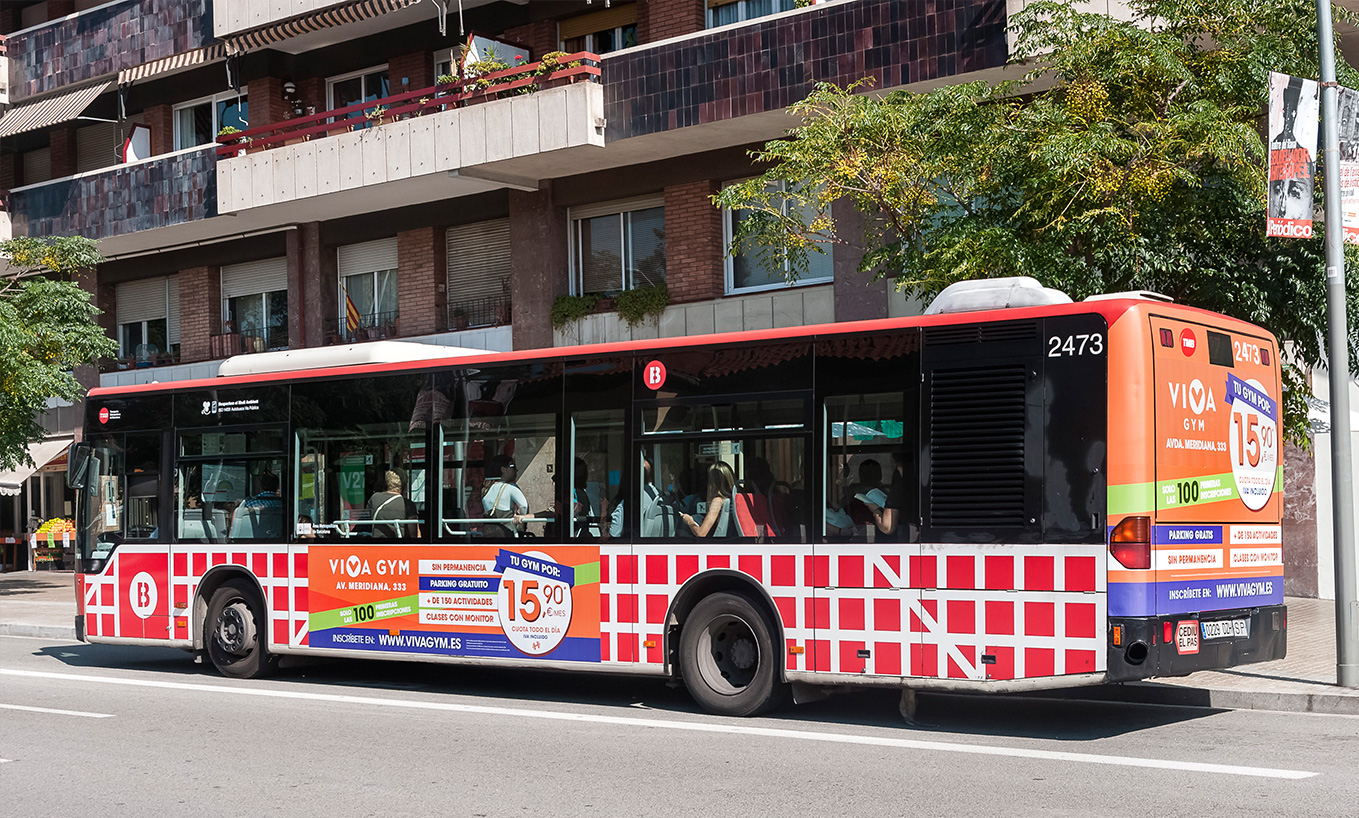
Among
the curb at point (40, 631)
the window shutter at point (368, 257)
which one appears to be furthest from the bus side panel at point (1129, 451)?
the window shutter at point (368, 257)

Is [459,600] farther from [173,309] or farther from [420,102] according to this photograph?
[173,309]

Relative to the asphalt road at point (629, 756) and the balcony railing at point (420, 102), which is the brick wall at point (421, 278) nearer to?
the balcony railing at point (420, 102)

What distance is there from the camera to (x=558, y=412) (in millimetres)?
11805

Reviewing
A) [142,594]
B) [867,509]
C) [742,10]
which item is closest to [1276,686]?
[867,509]

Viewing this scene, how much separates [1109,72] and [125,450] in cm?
1016

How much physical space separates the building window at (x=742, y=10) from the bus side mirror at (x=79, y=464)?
10.4 meters

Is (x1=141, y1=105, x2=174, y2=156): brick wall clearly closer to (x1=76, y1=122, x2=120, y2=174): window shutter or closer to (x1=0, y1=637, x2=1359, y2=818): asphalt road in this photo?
(x1=76, y1=122, x2=120, y2=174): window shutter

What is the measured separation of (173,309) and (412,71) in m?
7.89

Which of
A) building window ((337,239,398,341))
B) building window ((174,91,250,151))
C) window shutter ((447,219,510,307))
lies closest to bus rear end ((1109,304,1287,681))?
window shutter ((447,219,510,307))

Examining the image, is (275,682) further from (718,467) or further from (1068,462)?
(1068,462)

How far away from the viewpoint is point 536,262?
23328 millimetres

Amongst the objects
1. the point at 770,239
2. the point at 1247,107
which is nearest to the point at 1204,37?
the point at 1247,107

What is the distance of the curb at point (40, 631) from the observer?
18922 mm

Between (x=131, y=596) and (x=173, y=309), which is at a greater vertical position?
(x=173, y=309)
